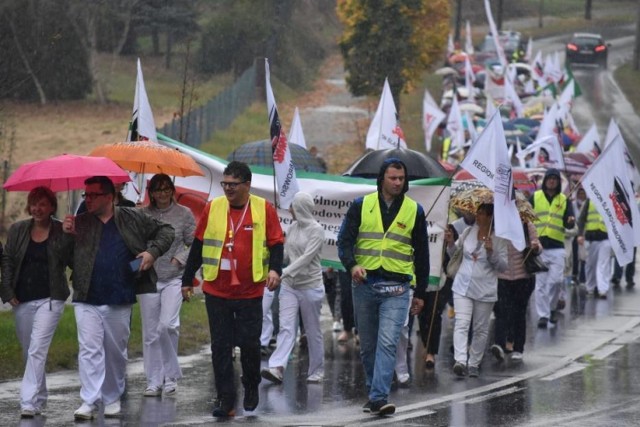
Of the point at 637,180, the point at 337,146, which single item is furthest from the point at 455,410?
the point at 337,146

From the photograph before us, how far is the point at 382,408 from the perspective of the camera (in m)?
10.8

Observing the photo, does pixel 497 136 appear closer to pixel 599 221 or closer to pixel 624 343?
pixel 624 343

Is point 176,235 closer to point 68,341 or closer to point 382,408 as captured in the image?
point 382,408

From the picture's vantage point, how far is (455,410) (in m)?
11.4

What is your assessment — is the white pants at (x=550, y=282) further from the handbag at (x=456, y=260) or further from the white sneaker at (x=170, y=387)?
the white sneaker at (x=170, y=387)

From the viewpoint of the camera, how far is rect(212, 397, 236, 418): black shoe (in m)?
10.6

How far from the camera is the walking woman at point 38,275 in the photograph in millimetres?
10672

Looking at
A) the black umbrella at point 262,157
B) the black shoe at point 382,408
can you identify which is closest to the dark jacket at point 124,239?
the black shoe at point 382,408

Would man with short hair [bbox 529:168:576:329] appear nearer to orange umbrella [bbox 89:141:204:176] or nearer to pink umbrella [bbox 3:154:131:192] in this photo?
orange umbrella [bbox 89:141:204:176]

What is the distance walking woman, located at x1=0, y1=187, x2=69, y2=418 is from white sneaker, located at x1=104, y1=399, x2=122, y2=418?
0.46 metres

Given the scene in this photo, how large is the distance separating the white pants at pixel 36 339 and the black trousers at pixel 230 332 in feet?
3.71

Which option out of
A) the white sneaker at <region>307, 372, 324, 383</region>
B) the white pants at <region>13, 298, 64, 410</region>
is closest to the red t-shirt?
the white pants at <region>13, 298, 64, 410</region>

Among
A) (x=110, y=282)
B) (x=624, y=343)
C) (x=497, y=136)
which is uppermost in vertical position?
(x=497, y=136)

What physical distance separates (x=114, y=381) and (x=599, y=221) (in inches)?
547
